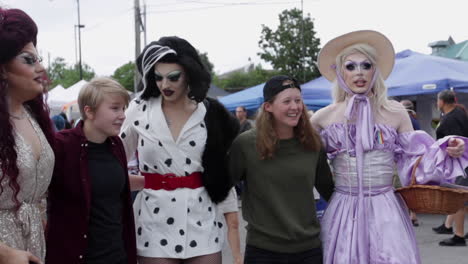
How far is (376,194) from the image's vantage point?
134 inches

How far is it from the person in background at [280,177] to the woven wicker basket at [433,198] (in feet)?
1.85

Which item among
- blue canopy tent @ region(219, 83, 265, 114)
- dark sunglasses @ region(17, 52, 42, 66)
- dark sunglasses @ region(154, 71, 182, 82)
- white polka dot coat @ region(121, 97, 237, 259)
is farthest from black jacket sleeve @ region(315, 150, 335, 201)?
blue canopy tent @ region(219, 83, 265, 114)

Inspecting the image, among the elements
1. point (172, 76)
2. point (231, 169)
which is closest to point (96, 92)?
point (172, 76)

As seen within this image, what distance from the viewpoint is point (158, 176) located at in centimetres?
318

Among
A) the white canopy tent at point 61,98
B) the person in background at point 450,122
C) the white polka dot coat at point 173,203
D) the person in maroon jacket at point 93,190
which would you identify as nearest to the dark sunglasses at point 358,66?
the white polka dot coat at point 173,203

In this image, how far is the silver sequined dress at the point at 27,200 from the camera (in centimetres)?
226

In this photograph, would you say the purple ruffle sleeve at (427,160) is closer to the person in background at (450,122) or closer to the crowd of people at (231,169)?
the crowd of people at (231,169)

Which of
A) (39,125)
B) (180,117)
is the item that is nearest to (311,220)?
(180,117)

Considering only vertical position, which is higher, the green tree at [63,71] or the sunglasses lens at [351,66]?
the sunglasses lens at [351,66]

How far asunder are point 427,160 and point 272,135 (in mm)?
948

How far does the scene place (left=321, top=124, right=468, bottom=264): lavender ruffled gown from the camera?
3.31 metres

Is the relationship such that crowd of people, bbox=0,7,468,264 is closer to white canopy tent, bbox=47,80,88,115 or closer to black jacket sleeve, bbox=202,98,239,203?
black jacket sleeve, bbox=202,98,239,203

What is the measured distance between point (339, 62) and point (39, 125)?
1982 mm

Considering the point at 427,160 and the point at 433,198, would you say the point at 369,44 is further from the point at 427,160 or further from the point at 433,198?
the point at 433,198
